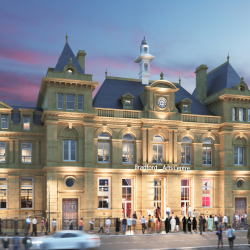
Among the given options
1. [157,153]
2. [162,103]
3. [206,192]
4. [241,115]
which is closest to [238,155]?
[241,115]

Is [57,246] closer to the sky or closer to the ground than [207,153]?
closer to the ground

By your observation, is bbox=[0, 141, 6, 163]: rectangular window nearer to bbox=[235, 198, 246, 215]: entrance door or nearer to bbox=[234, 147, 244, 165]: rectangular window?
bbox=[234, 147, 244, 165]: rectangular window

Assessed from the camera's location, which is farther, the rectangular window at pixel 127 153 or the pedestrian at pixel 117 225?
the rectangular window at pixel 127 153

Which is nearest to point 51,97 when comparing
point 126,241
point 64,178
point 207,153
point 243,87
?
point 64,178

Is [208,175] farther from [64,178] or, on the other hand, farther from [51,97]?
[51,97]

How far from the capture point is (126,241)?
1205 inches

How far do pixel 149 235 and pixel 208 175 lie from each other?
14.2 metres

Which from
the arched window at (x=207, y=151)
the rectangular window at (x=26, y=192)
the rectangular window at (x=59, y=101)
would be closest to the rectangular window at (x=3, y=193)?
the rectangular window at (x=26, y=192)

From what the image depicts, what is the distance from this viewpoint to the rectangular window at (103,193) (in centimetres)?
4028

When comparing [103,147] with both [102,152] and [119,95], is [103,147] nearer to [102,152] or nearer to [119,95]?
[102,152]

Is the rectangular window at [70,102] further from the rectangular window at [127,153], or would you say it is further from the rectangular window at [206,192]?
the rectangular window at [206,192]

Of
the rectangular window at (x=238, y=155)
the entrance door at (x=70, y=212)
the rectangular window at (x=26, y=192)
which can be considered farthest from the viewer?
the rectangular window at (x=238, y=155)

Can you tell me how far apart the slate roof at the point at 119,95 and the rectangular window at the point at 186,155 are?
5.61 meters

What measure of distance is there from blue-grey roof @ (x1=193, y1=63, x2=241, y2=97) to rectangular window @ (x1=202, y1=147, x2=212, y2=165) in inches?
359
